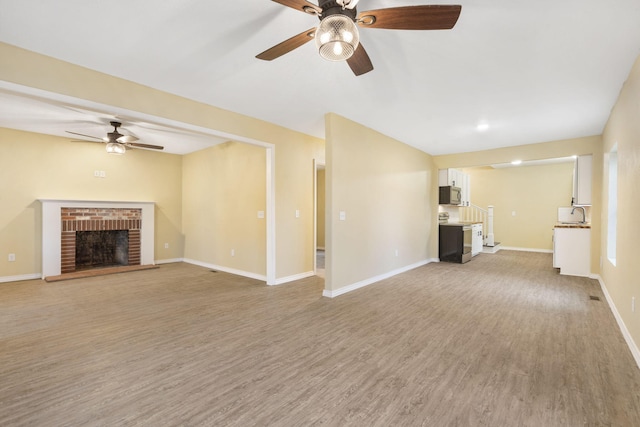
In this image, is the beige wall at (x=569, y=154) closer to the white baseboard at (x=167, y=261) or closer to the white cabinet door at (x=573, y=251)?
the white cabinet door at (x=573, y=251)

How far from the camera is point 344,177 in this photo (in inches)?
163

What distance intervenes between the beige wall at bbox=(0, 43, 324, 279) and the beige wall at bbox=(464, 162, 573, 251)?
6.69 meters

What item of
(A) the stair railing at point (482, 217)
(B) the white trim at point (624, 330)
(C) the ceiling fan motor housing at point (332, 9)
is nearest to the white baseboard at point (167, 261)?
(C) the ceiling fan motor housing at point (332, 9)

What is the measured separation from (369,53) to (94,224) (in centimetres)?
607

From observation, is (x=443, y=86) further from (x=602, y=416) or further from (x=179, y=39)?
(x=602, y=416)

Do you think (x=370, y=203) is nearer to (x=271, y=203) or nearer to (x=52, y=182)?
(x=271, y=203)

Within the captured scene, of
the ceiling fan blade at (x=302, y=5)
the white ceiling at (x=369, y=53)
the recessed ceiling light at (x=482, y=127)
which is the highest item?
the white ceiling at (x=369, y=53)

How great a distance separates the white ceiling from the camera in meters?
2.00

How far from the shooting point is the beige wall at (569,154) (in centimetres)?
495

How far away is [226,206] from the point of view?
18.9 feet

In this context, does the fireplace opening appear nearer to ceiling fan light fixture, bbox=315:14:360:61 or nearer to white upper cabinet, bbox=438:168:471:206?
ceiling fan light fixture, bbox=315:14:360:61

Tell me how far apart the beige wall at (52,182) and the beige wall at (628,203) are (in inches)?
298

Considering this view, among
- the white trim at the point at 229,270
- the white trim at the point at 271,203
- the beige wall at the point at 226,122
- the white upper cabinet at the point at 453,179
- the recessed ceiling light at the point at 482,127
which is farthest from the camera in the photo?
the white upper cabinet at the point at 453,179

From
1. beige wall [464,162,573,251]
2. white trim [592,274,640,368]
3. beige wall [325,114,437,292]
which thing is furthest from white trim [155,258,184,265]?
beige wall [464,162,573,251]
